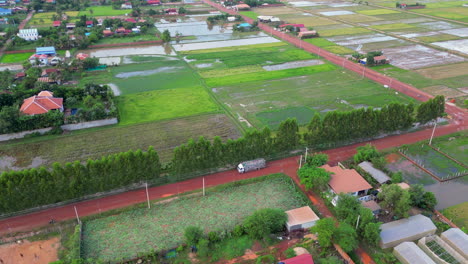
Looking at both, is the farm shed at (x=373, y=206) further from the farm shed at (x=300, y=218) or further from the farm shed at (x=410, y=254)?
the farm shed at (x=300, y=218)

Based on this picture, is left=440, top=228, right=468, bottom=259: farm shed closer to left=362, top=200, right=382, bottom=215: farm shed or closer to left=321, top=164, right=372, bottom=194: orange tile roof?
left=362, top=200, right=382, bottom=215: farm shed

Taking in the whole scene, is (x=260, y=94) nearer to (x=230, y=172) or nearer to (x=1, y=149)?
(x=230, y=172)

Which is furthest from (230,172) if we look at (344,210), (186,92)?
(186,92)

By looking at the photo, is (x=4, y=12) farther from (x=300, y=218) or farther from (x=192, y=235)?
(x=300, y=218)

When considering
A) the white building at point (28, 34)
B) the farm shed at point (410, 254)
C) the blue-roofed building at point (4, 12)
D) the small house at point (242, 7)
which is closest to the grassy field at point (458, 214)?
the farm shed at point (410, 254)

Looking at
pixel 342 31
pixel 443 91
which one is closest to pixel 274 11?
pixel 342 31

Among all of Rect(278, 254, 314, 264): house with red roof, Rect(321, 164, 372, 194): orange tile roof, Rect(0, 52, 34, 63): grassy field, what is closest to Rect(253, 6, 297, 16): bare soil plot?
Rect(0, 52, 34, 63): grassy field
